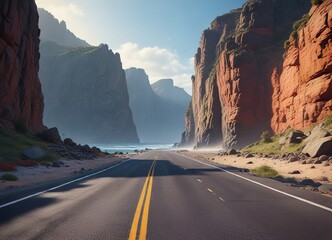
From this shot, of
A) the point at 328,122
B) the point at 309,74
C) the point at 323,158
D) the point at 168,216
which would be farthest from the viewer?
the point at 309,74

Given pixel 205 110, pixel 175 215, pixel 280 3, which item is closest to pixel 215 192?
pixel 175 215

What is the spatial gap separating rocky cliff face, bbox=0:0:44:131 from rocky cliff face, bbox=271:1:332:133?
126 ft

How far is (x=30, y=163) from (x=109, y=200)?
18.4 metres

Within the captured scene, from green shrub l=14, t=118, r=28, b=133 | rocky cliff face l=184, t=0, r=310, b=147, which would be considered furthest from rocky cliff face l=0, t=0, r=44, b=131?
rocky cliff face l=184, t=0, r=310, b=147

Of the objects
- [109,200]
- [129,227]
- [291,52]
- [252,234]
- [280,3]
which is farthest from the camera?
[280,3]

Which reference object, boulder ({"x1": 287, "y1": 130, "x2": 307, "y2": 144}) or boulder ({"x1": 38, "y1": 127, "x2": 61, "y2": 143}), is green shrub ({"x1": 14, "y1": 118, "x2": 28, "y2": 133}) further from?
boulder ({"x1": 287, "y1": 130, "x2": 307, "y2": 144})

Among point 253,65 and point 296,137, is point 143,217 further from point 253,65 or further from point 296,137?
point 253,65

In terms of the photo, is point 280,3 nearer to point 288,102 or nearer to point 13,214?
point 288,102

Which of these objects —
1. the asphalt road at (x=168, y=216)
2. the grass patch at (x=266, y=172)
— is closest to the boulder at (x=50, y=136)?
the grass patch at (x=266, y=172)

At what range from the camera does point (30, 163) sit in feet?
88.8

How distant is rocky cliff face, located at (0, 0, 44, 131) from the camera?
41281 millimetres

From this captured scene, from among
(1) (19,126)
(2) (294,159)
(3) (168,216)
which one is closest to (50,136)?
(1) (19,126)

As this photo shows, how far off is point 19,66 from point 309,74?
41.3 m

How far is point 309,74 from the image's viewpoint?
131ft
